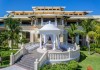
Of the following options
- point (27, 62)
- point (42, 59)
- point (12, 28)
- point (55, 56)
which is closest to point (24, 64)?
point (27, 62)

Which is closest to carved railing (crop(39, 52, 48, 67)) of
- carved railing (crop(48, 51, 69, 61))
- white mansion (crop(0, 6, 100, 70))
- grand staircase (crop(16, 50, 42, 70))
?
carved railing (crop(48, 51, 69, 61))

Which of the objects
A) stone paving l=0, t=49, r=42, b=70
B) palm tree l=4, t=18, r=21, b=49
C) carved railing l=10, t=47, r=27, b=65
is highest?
palm tree l=4, t=18, r=21, b=49

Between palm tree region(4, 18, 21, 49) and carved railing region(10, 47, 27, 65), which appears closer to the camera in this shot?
carved railing region(10, 47, 27, 65)

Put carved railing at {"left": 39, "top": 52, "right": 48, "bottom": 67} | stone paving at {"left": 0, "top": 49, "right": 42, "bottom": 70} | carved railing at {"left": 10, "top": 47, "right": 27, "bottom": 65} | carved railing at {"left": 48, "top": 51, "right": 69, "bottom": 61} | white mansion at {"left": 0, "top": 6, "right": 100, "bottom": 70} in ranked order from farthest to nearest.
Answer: white mansion at {"left": 0, "top": 6, "right": 100, "bottom": 70}, carved railing at {"left": 10, "top": 47, "right": 27, "bottom": 65}, carved railing at {"left": 48, "top": 51, "right": 69, "bottom": 61}, stone paving at {"left": 0, "top": 49, "right": 42, "bottom": 70}, carved railing at {"left": 39, "top": 52, "right": 48, "bottom": 67}

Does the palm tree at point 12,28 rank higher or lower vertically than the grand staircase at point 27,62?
higher

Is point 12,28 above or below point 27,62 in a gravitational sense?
above

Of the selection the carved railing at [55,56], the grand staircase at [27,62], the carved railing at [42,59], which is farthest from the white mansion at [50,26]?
the carved railing at [42,59]

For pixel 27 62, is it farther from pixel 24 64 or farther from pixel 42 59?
pixel 42 59

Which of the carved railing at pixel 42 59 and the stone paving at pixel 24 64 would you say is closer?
the carved railing at pixel 42 59

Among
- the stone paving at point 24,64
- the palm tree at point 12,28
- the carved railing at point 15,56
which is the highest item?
the palm tree at point 12,28

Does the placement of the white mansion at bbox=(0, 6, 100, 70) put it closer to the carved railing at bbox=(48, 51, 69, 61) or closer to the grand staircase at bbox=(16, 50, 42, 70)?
the grand staircase at bbox=(16, 50, 42, 70)

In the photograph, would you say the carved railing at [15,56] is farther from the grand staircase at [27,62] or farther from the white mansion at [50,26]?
the grand staircase at [27,62]

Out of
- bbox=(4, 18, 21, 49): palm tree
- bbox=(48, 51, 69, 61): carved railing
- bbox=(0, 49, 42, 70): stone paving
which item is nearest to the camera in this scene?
bbox=(0, 49, 42, 70): stone paving

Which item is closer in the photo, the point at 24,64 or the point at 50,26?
the point at 24,64
